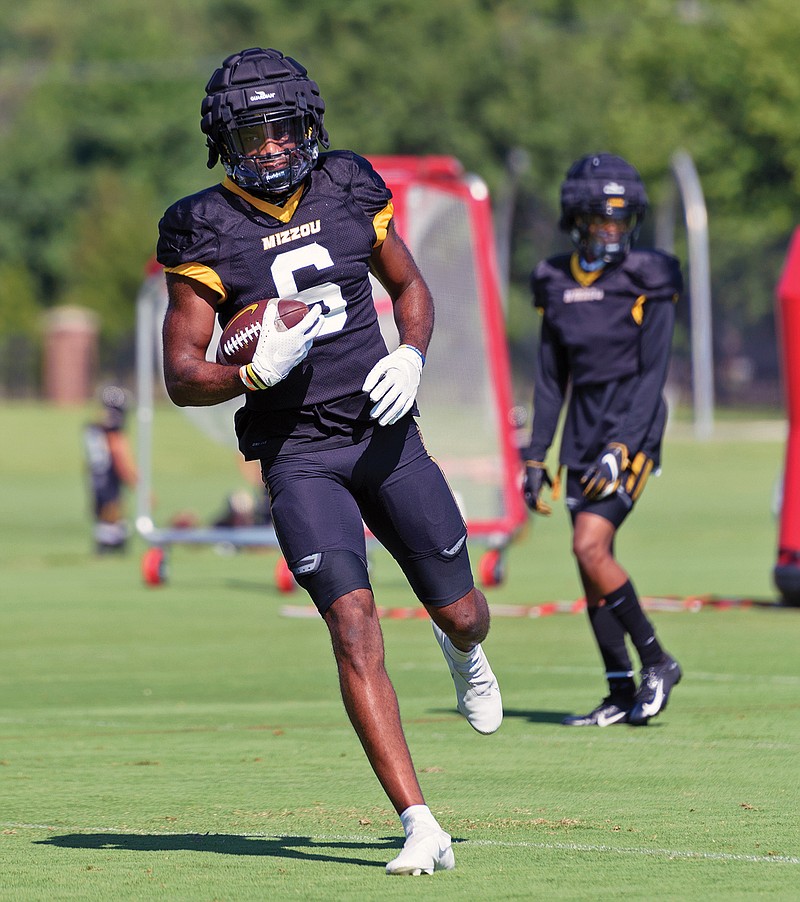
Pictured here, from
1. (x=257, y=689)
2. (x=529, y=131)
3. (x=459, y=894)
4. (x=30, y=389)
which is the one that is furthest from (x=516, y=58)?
(x=459, y=894)

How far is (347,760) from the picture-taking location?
7.28 metres

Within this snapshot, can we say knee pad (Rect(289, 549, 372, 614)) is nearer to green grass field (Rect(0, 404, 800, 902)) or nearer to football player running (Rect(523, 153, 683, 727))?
green grass field (Rect(0, 404, 800, 902))

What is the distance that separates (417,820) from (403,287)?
1.76m

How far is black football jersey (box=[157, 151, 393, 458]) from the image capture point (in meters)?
5.66

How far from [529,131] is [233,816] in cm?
6464

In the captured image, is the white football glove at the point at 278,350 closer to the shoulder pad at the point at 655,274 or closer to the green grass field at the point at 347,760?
the green grass field at the point at 347,760

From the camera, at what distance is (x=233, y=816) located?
6145mm

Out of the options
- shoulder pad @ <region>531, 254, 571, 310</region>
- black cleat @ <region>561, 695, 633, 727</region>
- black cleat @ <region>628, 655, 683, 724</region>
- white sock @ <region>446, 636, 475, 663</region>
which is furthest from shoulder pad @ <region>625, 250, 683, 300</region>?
white sock @ <region>446, 636, 475, 663</region>

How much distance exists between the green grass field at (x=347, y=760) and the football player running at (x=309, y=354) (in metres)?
0.79

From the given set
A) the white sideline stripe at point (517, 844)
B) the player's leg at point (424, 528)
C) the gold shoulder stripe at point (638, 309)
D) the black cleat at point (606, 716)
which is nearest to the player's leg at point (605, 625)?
the black cleat at point (606, 716)

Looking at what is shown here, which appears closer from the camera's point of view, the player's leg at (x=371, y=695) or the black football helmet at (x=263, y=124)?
the player's leg at (x=371, y=695)

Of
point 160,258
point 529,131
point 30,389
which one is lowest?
point 30,389

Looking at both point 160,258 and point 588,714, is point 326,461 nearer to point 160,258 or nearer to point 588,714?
point 160,258

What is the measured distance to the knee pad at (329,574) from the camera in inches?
214
